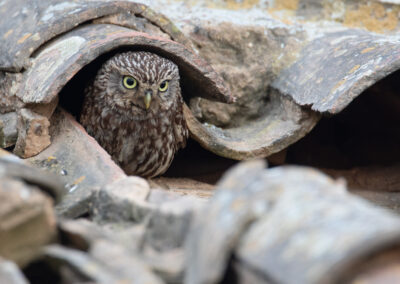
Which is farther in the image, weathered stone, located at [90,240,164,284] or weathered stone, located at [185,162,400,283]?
weathered stone, located at [90,240,164,284]

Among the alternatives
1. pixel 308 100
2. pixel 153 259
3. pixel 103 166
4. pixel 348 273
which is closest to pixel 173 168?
pixel 308 100

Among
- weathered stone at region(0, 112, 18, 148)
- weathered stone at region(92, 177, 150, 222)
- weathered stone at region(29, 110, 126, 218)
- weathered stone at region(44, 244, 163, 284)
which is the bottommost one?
weathered stone at region(0, 112, 18, 148)

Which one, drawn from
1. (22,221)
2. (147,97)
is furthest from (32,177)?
(147,97)

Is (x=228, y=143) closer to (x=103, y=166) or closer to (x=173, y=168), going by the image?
(x=173, y=168)

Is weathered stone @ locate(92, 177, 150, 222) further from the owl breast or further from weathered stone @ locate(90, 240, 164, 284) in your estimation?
the owl breast

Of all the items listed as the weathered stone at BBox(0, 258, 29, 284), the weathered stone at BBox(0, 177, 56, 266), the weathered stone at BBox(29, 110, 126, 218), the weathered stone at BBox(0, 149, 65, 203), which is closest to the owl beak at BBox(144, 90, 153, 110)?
the weathered stone at BBox(29, 110, 126, 218)

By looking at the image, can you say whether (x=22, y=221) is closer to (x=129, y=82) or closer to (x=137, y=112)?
(x=129, y=82)

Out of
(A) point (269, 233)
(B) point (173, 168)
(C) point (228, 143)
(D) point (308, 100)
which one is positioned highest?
(A) point (269, 233)

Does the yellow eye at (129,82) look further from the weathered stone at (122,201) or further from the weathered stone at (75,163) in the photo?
the weathered stone at (122,201)
